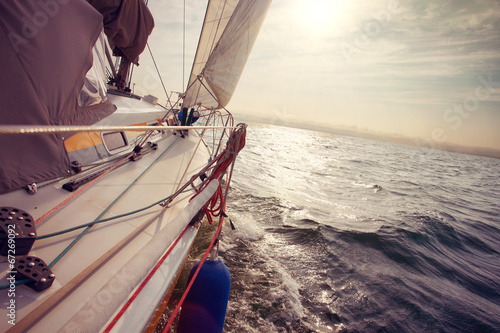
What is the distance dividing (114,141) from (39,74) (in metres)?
2.89

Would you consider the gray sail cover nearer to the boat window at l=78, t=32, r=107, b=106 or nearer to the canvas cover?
the boat window at l=78, t=32, r=107, b=106

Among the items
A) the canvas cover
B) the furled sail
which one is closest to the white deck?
the furled sail

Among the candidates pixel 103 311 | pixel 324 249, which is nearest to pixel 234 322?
pixel 103 311

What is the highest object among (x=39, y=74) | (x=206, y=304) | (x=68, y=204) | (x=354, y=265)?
(x=39, y=74)

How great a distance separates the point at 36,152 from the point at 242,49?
4464 millimetres

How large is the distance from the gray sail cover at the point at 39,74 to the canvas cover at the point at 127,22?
2067mm

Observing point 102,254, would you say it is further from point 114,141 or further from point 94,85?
point 114,141

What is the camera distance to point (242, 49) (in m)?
4.80

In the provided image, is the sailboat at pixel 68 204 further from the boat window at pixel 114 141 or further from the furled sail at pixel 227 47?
the furled sail at pixel 227 47

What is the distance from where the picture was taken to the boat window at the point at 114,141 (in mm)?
3816

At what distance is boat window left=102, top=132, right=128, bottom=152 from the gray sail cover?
222 cm

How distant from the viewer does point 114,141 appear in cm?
404

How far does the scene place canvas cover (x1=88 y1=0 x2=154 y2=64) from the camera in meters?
3.38

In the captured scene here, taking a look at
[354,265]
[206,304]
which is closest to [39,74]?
[206,304]
